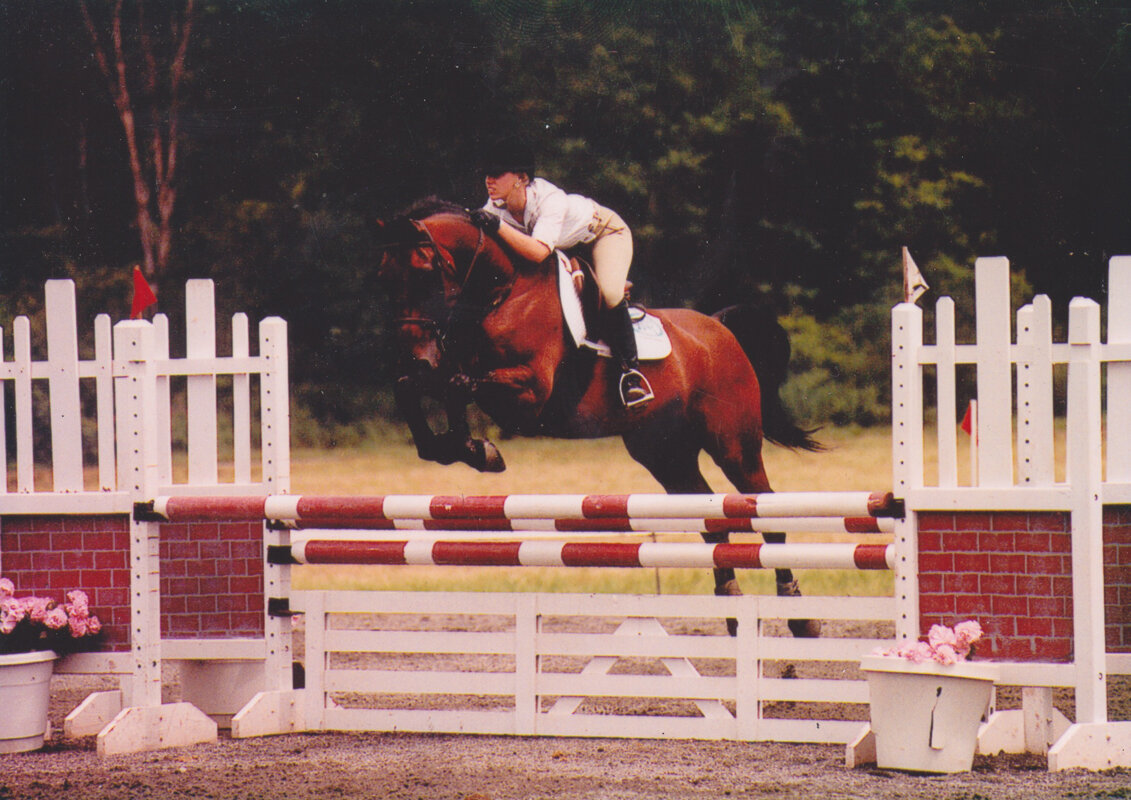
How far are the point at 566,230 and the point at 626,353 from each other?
0.50 metres

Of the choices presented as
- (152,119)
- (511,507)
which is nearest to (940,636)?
(511,507)

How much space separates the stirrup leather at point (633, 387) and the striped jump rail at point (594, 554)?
1027mm

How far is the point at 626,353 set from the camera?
4566 millimetres

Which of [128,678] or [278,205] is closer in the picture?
[128,678]

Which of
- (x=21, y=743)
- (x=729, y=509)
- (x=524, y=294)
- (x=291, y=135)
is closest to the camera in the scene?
(x=729, y=509)

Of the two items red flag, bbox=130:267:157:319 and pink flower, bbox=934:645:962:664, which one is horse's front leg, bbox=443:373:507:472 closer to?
red flag, bbox=130:267:157:319

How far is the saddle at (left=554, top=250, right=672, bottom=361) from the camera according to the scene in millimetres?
4477

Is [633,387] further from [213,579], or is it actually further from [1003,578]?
[1003,578]

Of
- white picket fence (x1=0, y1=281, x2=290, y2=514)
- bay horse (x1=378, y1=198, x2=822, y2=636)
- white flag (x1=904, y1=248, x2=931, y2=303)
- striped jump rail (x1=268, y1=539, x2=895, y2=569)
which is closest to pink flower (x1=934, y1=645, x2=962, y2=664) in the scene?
striped jump rail (x1=268, y1=539, x2=895, y2=569)

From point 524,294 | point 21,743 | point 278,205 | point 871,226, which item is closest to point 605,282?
point 524,294

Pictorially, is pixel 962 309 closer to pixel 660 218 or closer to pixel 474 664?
pixel 660 218

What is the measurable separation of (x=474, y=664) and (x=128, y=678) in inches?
73.4

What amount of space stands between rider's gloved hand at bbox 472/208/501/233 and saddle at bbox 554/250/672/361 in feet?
0.99

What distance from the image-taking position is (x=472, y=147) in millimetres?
4965
